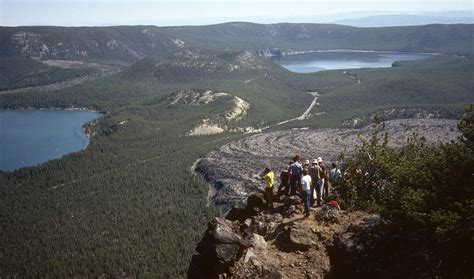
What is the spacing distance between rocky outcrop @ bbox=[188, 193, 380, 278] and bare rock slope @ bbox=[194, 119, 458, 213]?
73471 millimetres

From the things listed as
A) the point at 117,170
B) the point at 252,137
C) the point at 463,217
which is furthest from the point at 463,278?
the point at 252,137

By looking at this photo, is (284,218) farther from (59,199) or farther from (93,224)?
(59,199)

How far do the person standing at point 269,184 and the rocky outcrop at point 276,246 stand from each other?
136 inches

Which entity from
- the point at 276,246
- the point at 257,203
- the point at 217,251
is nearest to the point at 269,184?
the point at 257,203

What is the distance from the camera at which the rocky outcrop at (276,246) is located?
95.0 feet

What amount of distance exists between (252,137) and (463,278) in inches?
5972

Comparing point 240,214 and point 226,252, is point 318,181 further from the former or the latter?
point 226,252

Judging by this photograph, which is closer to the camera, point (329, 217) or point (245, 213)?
point (329, 217)

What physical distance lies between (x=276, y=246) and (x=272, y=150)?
12294 cm

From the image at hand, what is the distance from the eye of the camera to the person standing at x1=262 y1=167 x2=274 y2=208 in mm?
37375

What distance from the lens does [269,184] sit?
3762 centimetres

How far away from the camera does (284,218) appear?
1426 inches

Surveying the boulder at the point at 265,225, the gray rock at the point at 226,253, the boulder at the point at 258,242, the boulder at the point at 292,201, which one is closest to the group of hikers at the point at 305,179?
the boulder at the point at 292,201

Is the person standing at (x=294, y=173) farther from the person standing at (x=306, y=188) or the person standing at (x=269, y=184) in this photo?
the person standing at (x=306, y=188)
